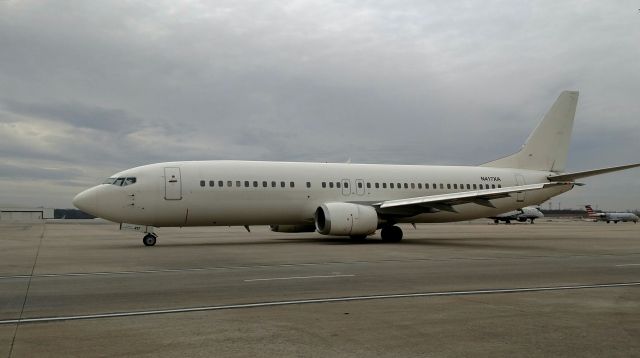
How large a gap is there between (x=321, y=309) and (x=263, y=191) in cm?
1623

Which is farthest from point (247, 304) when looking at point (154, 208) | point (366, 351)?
point (154, 208)

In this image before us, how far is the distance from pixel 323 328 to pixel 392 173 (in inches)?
846

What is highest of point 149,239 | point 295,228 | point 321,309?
point 295,228

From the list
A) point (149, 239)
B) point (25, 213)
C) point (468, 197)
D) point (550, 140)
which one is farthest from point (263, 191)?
point (25, 213)

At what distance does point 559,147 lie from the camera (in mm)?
31656

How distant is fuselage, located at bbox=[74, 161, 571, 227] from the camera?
72.4ft

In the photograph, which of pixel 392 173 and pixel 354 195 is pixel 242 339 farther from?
pixel 392 173

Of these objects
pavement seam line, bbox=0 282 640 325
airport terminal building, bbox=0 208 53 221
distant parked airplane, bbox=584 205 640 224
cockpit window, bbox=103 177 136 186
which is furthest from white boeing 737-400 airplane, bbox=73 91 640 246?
airport terminal building, bbox=0 208 53 221

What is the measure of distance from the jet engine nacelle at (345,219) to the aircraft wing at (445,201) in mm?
1140

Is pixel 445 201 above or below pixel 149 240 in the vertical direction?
above

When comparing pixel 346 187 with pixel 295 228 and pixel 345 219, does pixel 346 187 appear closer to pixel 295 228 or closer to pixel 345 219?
pixel 345 219

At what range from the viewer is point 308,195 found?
2520 cm

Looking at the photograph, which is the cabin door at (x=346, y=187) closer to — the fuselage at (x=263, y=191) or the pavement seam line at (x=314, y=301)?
the fuselage at (x=263, y=191)

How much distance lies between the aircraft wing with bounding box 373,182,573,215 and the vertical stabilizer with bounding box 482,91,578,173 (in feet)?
21.8
